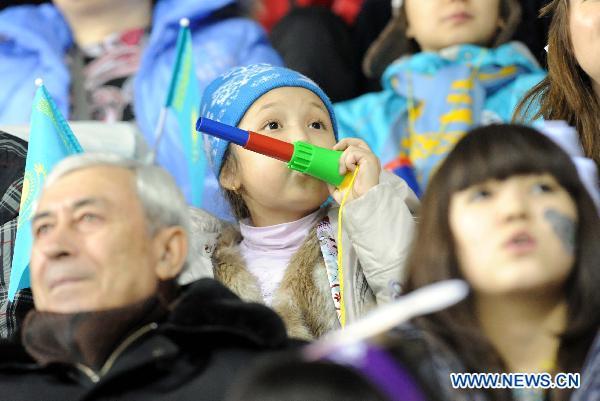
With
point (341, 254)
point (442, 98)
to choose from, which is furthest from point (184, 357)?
point (442, 98)

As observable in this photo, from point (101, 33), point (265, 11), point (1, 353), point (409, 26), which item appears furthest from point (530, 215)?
point (265, 11)

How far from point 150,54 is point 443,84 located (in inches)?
37.4

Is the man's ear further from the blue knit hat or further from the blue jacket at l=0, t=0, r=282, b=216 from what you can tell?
the blue jacket at l=0, t=0, r=282, b=216

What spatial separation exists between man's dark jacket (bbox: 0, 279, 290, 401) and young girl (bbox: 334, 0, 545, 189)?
135 centimetres

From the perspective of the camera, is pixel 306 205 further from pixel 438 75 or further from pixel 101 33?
pixel 101 33

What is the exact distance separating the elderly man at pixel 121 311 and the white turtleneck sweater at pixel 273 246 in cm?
56

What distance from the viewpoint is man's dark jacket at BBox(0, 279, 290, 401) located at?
1828 mm

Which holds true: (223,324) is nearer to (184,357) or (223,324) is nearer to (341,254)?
(184,357)

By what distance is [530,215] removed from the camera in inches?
62.4

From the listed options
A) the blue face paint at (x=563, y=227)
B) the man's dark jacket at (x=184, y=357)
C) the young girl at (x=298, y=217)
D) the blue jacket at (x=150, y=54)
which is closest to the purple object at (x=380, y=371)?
the blue face paint at (x=563, y=227)

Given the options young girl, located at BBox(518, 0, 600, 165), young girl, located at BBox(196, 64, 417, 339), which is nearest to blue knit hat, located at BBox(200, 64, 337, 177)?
young girl, located at BBox(196, 64, 417, 339)

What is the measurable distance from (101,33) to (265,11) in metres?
0.74

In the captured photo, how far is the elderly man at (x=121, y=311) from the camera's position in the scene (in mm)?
1829

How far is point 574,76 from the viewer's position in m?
2.49
